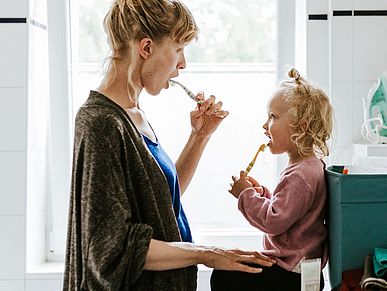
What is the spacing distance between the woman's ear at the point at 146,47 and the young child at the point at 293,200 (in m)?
0.39

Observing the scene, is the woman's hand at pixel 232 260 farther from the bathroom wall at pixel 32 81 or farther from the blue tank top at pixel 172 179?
the bathroom wall at pixel 32 81

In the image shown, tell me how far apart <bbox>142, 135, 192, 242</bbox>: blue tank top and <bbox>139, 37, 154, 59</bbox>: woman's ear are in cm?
20

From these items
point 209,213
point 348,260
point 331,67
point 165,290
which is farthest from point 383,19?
point 165,290

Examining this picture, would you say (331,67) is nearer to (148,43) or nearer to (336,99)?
(336,99)

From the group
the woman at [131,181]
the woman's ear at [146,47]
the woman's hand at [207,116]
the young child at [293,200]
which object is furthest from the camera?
the woman's hand at [207,116]

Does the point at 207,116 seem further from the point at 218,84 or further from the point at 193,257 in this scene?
the point at 218,84

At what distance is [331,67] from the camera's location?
107 inches

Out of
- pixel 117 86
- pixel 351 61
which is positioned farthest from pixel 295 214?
→ pixel 351 61

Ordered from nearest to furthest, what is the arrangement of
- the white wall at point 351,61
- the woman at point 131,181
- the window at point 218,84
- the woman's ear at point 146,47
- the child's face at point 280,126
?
the woman at point 131,181 → the woman's ear at point 146,47 → the child's face at point 280,126 → the white wall at point 351,61 → the window at point 218,84

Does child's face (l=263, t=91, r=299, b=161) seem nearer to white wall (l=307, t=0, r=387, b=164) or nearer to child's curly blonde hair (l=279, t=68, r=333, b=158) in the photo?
child's curly blonde hair (l=279, t=68, r=333, b=158)

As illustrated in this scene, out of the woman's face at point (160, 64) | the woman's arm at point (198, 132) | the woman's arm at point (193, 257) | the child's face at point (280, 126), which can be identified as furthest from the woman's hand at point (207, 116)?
the woman's arm at point (193, 257)

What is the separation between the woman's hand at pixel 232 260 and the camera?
5.57 ft

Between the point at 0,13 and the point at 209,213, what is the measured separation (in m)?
1.16

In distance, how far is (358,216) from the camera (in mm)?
1703
